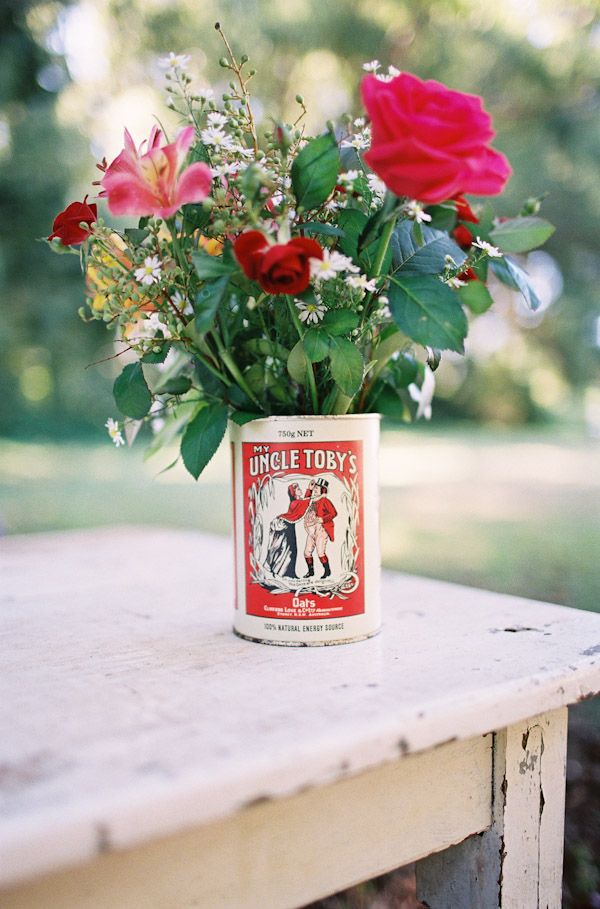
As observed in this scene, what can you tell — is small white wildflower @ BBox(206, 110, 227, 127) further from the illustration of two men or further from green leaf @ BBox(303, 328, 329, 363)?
the illustration of two men

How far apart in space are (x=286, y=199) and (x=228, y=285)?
0.08m

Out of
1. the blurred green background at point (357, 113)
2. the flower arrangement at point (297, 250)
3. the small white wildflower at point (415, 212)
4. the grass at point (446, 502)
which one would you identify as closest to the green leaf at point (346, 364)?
the flower arrangement at point (297, 250)

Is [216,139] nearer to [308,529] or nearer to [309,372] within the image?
[309,372]

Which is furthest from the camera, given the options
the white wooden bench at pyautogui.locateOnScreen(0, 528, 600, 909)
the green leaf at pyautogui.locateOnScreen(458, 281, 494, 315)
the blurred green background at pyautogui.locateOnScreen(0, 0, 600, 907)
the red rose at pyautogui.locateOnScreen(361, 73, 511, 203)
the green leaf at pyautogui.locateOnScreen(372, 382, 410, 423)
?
the blurred green background at pyautogui.locateOnScreen(0, 0, 600, 907)

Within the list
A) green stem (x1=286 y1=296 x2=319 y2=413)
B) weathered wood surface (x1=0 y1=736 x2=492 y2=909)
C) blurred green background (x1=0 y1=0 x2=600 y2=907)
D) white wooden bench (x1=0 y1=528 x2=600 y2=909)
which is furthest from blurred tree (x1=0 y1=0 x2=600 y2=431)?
weathered wood surface (x1=0 y1=736 x2=492 y2=909)

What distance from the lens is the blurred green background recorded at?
2.47 m

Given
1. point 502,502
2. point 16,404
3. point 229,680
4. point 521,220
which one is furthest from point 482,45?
point 16,404

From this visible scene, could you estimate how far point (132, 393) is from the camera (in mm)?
708

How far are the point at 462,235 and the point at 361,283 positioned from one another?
0.15m

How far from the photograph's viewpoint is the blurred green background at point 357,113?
247cm

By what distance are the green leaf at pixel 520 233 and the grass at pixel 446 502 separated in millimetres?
1974

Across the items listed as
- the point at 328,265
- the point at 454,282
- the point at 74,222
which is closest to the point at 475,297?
the point at 454,282

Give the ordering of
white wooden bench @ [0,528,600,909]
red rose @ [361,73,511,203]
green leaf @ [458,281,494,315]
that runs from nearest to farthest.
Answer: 1. white wooden bench @ [0,528,600,909]
2. red rose @ [361,73,511,203]
3. green leaf @ [458,281,494,315]

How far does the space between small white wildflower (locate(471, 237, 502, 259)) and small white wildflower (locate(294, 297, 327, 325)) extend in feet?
0.45
